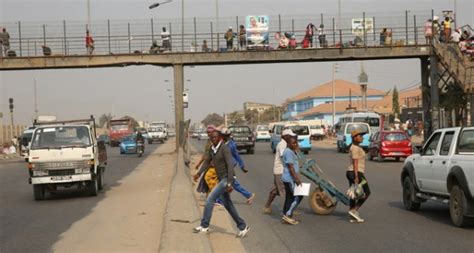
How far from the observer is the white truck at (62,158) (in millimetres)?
16750

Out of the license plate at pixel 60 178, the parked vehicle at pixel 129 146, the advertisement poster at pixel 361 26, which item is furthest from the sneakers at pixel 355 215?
the parked vehicle at pixel 129 146

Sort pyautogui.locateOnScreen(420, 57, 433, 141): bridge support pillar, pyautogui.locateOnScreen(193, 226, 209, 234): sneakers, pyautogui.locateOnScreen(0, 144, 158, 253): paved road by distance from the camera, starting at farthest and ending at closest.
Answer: pyautogui.locateOnScreen(420, 57, 433, 141): bridge support pillar, pyautogui.locateOnScreen(0, 144, 158, 253): paved road, pyautogui.locateOnScreen(193, 226, 209, 234): sneakers

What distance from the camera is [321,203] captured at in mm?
12797

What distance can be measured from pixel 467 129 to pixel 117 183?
13852 millimetres

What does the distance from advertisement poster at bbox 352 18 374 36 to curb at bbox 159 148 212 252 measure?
2425 centimetres

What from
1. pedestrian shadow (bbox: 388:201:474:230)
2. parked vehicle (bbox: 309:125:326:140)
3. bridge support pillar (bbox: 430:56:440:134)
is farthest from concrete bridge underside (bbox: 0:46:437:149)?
parked vehicle (bbox: 309:125:326:140)

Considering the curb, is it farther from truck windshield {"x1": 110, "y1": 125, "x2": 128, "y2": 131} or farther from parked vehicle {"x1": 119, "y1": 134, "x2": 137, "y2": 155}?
truck windshield {"x1": 110, "y1": 125, "x2": 128, "y2": 131}

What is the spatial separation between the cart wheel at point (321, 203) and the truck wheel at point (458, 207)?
255 centimetres

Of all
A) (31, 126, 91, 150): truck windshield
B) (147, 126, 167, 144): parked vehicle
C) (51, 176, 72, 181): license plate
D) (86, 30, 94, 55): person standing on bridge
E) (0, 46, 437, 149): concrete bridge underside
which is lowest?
(147, 126, 167, 144): parked vehicle

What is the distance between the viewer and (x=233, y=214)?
32.7 feet

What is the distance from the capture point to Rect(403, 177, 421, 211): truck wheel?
12911 millimetres

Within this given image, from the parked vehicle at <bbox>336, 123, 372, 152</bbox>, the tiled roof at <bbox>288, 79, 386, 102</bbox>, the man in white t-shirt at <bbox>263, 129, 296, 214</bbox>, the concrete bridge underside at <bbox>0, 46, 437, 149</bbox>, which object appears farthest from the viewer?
the tiled roof at <bbox>288, 79, 386, 102</bbox>

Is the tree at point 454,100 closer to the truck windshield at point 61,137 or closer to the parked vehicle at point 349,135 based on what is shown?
the parked vehicle at point 349,135

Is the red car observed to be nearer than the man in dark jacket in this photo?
No
